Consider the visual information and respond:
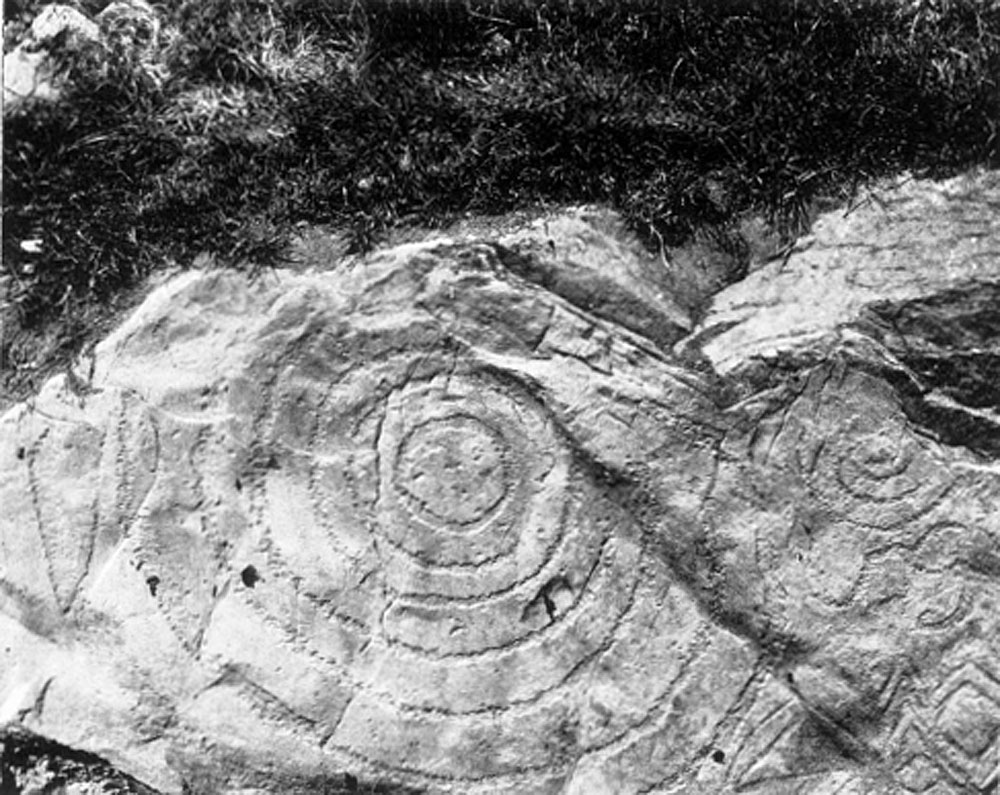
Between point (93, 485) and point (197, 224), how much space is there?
79 centimetres

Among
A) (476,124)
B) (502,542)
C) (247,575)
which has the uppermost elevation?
(476,124)

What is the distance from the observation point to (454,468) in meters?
4.28

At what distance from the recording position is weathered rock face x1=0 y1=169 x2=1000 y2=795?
13.9 ft

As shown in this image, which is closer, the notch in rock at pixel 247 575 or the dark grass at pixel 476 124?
the notch in rock at pixel 247 575

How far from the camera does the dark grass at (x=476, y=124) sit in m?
4.50

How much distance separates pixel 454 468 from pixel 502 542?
237 mm

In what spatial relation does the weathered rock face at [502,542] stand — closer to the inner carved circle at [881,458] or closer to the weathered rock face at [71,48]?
the inner carved circle at [881,458]

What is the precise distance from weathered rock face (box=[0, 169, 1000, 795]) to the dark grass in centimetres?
27

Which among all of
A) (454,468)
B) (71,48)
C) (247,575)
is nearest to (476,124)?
(454,468)

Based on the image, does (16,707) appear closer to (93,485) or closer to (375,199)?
(93,485)

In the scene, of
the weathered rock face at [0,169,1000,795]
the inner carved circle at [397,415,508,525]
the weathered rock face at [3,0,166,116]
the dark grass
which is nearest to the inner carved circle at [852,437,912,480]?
the weathered rock face at [0,169,1000,795]

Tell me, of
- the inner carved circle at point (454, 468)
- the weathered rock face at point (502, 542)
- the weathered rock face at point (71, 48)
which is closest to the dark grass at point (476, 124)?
the weathered rock face at point (71, 48)

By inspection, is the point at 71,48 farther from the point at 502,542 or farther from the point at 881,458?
the point at 881,458

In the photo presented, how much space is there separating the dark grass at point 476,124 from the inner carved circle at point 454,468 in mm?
589
